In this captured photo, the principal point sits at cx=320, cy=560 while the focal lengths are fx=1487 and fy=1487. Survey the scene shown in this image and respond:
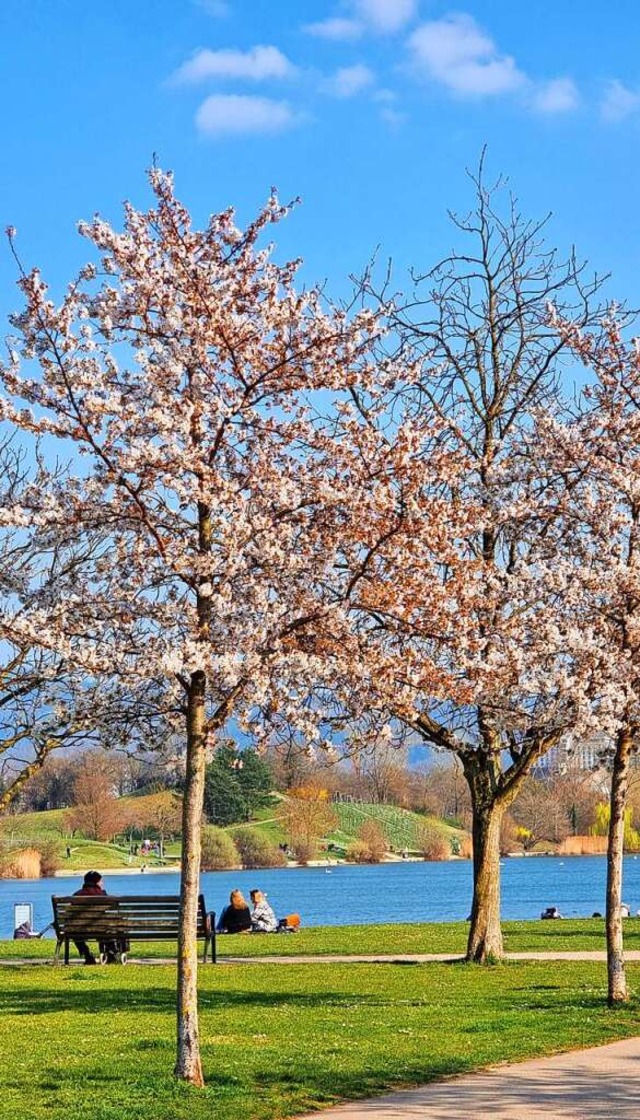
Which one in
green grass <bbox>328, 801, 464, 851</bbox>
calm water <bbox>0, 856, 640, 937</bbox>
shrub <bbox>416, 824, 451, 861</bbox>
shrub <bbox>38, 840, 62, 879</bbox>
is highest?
green grass <bbox>328, 801, 464, 851</bbox>

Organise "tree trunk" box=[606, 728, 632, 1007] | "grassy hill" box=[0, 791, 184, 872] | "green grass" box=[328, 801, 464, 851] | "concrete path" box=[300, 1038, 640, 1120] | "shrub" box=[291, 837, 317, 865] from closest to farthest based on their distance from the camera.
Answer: "concrete path" box=[300, 1038, 640, 1120] → "tree trunk" box=[606, 728, 632, 1007] → "grassy hill" box=[0, 791, 184, 872] → "shrub" box=[291, 837, 317, 865] → "green grass" box=[328, 801, 464, 851]

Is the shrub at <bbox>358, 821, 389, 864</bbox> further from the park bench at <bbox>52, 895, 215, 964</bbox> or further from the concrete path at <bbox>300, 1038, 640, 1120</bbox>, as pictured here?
the concrete path at <bbox>300, 1038, 640, 1120</bbox>

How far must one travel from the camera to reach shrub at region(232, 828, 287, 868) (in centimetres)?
7888

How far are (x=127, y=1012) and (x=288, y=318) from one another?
7367 millimetres

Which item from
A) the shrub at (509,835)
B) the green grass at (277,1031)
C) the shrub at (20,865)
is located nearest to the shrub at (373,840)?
the shrub at (509,835)

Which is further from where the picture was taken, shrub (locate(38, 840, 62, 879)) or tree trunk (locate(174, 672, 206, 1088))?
shrub (locate(38, 840, 62, 879))

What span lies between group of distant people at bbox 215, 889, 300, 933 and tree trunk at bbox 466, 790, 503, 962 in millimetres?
8753

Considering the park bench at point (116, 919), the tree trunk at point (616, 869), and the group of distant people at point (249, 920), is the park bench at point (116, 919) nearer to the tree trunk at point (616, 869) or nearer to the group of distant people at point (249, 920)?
the tree trunk at point (616, 869)

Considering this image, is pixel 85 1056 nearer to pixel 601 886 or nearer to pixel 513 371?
pixel 513 371

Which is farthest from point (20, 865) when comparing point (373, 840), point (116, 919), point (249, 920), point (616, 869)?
point (616, 869)

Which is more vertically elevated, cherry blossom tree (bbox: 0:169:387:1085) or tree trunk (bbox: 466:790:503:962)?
cherry blossom tree (bbox: 0:169:387:1085)

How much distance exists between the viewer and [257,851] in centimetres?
7888

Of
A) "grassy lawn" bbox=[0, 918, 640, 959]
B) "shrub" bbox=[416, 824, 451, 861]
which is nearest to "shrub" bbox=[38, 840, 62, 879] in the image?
"shrub" bbox=[416, 824, 451, 861]

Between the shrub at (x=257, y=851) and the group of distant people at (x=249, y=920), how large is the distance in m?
48.9
